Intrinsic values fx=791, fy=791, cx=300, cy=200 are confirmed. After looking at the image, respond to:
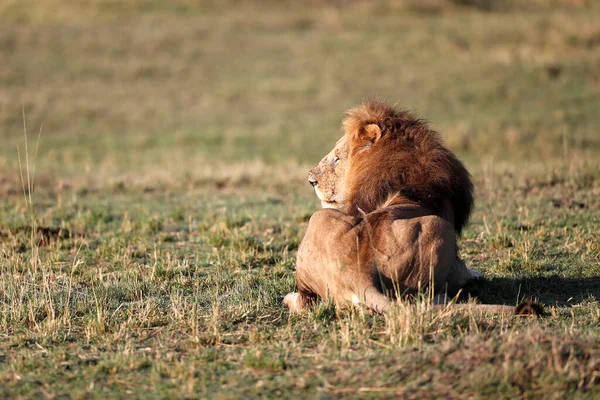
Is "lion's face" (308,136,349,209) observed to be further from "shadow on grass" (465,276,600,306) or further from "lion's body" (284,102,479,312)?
"shadow on grass" (465,276,600,306)

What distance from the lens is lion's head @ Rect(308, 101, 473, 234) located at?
5.95 m

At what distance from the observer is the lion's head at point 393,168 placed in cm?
595

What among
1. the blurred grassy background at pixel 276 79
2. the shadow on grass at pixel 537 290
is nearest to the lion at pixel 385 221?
the shadow on grass at pixel 537 290

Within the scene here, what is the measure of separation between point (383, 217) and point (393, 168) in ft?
2.56

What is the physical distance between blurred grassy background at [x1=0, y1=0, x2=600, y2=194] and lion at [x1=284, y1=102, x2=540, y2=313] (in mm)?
6966

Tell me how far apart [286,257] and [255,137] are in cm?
1287

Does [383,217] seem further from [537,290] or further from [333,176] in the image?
[537,290]

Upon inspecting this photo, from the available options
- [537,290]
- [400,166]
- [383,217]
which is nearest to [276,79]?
[400,166]

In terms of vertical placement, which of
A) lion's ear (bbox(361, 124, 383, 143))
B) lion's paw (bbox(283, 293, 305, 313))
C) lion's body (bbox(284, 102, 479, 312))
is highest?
lion's ear (bbox(361, 124, 383, 143))

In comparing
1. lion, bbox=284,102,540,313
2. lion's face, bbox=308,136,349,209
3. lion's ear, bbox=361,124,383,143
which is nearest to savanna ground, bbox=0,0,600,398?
lion, bbox=284,102,540,313

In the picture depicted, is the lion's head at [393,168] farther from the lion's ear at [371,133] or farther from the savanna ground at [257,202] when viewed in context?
the savanna ground at [257,202]

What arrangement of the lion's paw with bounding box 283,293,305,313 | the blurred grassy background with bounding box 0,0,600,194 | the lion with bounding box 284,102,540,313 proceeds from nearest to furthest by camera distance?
the lion with bounding box 284,102,540,313
the lion's paw with bounding box 283,293,305,313
the blurred grassy background with bounding box 0,0,600,194

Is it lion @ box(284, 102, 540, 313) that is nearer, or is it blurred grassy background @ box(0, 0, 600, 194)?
lion @ box(284, 102, 540, 313)

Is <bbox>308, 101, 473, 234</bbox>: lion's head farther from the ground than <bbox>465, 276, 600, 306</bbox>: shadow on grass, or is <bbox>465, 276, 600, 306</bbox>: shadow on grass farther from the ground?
<bbox>308, 101, 473, 234</bbox>: lion's head
